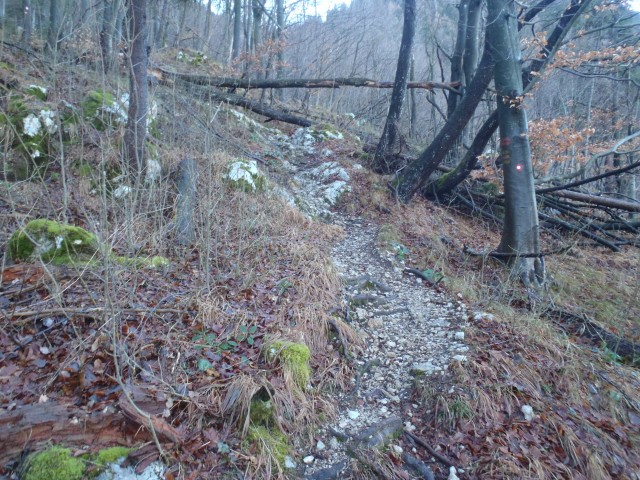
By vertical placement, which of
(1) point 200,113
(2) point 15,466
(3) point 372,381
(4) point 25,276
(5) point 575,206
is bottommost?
(3) point 372,381

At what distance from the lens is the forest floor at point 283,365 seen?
2666 mm

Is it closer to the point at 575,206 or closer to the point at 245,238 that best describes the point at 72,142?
the point at 245,238

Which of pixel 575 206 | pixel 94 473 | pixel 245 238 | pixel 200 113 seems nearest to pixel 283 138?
pixel 200 113

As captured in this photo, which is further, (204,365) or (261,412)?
(204,365)

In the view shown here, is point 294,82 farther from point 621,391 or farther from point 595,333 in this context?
point 621,391

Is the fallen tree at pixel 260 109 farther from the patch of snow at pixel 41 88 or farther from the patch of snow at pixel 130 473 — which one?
the patch of snow at pixel 130 473

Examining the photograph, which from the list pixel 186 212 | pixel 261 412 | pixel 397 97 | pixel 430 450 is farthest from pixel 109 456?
pixel 397 97

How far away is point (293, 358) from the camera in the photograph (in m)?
3.38

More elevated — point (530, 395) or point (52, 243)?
point (52, 243)

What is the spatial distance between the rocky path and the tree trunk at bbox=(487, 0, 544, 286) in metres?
1.83

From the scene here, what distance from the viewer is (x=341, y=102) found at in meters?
16.2

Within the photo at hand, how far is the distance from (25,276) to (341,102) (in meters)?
14.6

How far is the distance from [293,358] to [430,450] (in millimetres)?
1343

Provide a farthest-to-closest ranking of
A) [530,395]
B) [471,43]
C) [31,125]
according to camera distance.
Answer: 1. [471,43]
2. [31,125]
3. [530,395]
